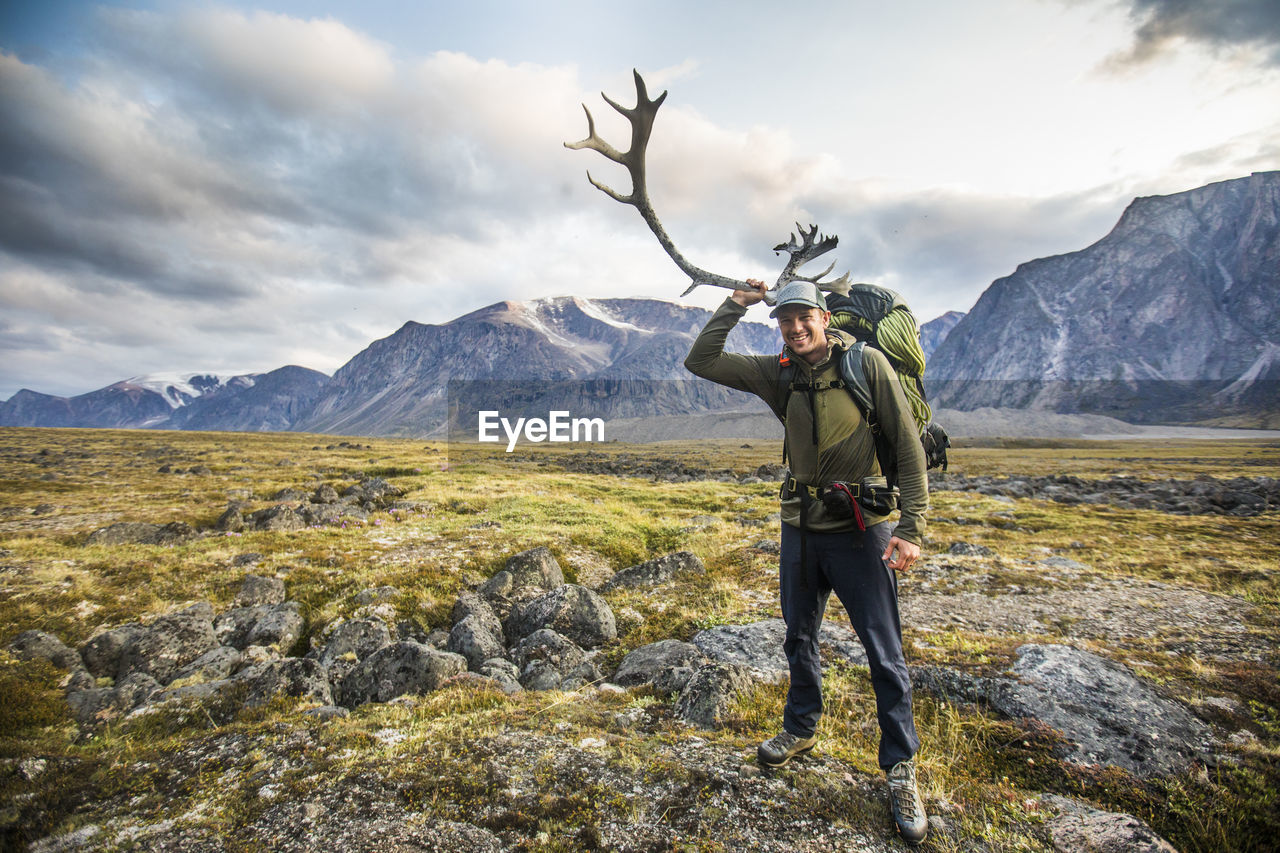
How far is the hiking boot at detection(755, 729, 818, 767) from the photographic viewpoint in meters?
4.52

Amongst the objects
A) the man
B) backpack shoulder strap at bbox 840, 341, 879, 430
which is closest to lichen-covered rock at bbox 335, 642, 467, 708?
the man

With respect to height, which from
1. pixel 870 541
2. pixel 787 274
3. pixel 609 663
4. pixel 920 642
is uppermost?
pixel 787 274

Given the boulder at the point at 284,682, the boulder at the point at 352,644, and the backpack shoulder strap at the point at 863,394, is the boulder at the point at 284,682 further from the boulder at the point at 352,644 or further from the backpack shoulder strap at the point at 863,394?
the backpack shoulder strap at the point at 863,394

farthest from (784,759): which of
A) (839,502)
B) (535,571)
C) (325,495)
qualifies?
(325,495)

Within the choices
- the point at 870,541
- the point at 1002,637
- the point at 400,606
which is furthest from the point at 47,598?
the point at 1002,637

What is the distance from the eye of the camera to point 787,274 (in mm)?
7453

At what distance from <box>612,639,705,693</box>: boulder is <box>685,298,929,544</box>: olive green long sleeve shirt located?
3247 millimetres

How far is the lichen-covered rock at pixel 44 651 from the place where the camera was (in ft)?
25.5

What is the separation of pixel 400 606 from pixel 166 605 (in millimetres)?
4779

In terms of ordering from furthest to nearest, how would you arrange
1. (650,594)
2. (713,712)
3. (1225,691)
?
(650,594) < (1225,691) < (713,712)

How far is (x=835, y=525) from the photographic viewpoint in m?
4.52

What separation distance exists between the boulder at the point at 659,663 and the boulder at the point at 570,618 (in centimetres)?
178

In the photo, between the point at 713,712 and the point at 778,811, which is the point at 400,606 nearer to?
the point at 713,712

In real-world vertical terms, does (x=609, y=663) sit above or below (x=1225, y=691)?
below
